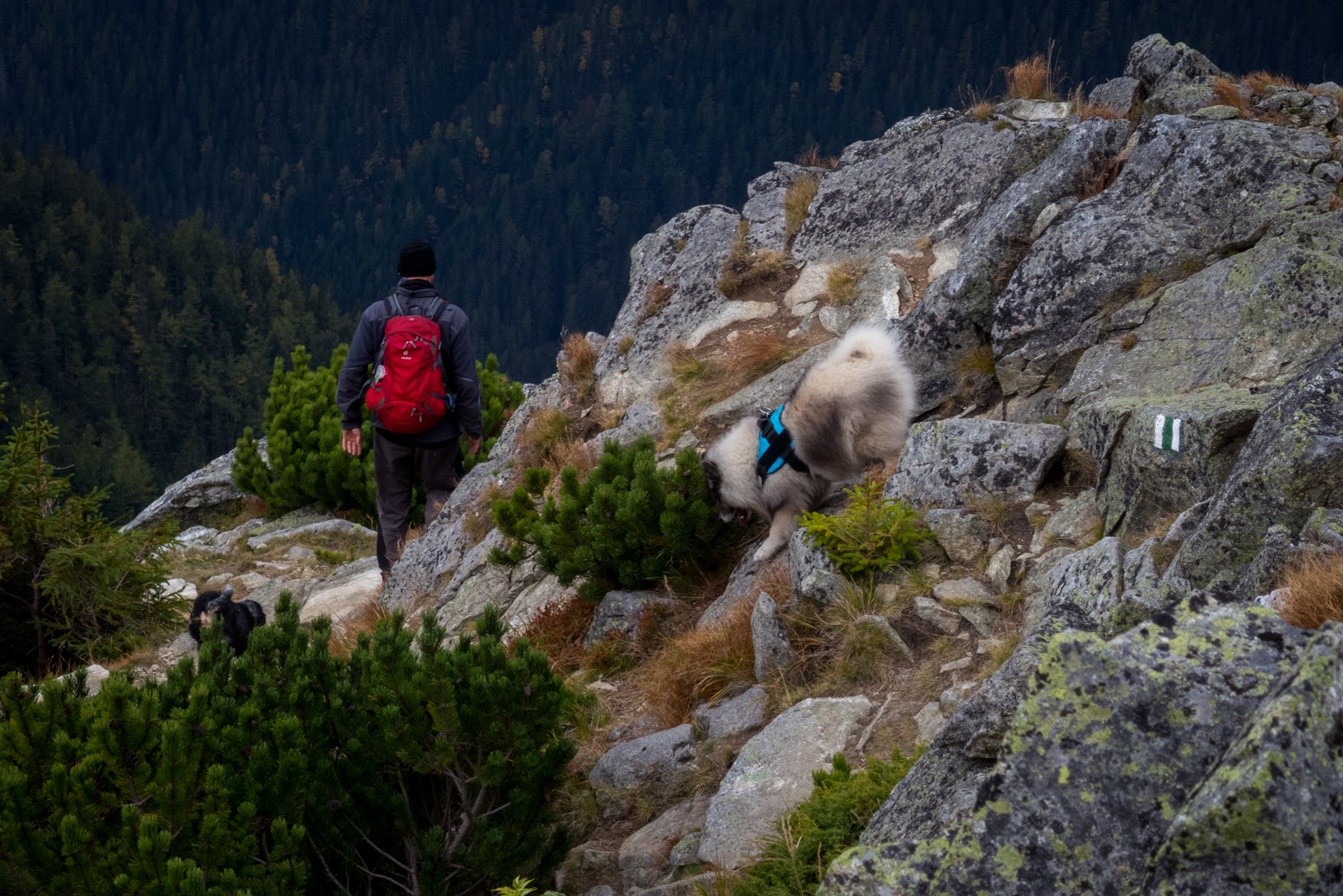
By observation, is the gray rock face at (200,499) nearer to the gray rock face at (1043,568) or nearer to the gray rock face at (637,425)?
the gray rock face at (637,425)

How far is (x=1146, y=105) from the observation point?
29.1ft

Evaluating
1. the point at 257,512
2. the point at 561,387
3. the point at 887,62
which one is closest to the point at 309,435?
the point at 257,512

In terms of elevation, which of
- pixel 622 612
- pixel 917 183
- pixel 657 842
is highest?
pixel 917 183

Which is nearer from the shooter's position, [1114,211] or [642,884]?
[642,884]

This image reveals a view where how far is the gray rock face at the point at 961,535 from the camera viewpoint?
5.10 m

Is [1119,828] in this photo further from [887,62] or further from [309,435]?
[887,62]

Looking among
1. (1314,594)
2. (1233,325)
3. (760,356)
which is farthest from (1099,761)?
(760,356)

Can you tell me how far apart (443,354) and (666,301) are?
154 inches

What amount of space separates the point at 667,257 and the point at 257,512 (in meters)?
10.3

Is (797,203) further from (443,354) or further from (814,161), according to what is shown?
(443,354)

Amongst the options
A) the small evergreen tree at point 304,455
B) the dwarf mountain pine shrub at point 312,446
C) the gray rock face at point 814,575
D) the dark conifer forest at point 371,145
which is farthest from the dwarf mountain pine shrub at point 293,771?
the dark conifer forest at point 371,145

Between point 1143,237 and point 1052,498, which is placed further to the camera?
point 1143,237

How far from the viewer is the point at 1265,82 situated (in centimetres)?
836

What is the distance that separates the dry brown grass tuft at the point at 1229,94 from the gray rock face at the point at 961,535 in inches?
210
